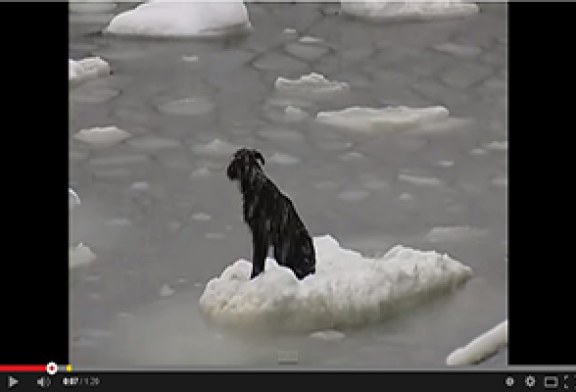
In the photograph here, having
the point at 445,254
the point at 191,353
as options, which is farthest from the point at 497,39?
the point at 191,353

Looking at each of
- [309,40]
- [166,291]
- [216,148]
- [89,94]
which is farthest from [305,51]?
[166,291]

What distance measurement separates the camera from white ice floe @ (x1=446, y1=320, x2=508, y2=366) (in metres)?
1.14

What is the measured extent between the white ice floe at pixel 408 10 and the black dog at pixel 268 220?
36 cm

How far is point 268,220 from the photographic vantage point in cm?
123

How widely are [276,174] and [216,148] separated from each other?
3.9 inches

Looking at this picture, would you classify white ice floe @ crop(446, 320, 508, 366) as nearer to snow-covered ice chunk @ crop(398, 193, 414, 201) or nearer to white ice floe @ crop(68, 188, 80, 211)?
snow-covered ice chunk @ crop(398, 193, 414, 201)

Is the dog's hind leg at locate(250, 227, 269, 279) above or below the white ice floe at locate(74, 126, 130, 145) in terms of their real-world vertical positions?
below

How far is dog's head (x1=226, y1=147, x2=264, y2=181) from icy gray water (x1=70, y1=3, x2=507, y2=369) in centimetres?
4

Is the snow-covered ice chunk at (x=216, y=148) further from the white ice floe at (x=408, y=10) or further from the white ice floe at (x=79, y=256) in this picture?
the white ice floe at (x=408, y=10)

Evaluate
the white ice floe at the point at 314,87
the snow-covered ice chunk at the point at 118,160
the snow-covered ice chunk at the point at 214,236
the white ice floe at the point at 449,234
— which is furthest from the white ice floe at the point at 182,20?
the white ice floe at the point at 449,234

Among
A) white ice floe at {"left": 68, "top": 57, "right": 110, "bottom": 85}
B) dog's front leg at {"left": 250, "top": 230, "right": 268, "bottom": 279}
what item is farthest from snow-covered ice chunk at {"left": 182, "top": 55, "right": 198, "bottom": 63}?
dog's front leg at {"left": 250, "top": 230, "right": 268, "bottom": 279}

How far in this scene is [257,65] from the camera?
143 centimetres
